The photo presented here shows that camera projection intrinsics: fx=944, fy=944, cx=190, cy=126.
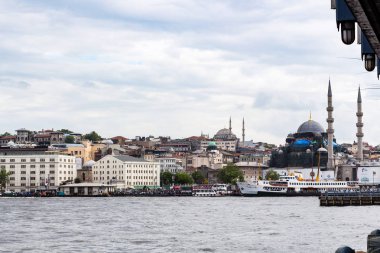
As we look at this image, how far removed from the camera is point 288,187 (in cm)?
14850

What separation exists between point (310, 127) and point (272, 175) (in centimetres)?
2206

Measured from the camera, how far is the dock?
98.7m

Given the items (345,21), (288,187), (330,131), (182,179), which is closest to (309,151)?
(330,131)

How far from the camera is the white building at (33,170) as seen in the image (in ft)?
553

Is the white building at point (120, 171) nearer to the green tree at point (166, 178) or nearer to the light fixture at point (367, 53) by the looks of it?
the green tree at point (166, 178)

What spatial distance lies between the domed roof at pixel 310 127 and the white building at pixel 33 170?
51.4 metres

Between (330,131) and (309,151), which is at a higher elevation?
(330,131)

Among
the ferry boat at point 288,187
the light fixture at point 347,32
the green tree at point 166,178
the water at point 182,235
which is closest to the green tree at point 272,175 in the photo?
the green tree at point 166,178

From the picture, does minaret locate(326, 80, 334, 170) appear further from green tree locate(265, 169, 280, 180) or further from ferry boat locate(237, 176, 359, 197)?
ferry boat locate(237, 176, 359, 197)

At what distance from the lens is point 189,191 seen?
164250 millimetres

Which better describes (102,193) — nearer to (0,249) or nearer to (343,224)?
(343,224)

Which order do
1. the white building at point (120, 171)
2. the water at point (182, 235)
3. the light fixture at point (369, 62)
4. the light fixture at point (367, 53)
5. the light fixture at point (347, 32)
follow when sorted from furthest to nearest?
1. the white building at point (120, 171)
2. the water at point (182, 235)
3. the light fixture at point (367, 53)
4. the light fixture at point (369, 62)
5. the light fixture at point (347, 32)

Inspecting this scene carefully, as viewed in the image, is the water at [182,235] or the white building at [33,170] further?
the white building at [33,170]

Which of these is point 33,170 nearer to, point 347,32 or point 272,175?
point 272,175
